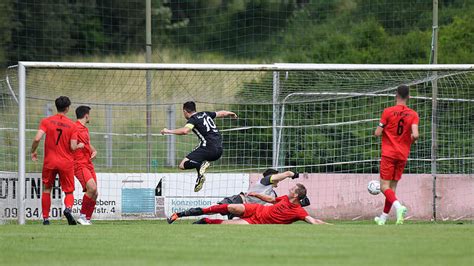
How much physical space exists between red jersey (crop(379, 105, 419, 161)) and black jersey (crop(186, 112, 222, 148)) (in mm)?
3161

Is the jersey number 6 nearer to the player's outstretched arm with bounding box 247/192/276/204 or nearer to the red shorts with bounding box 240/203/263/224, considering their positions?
Result: the red shorts with bounding box 240/203/263/224

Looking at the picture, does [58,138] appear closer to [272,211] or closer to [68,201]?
[68,201]

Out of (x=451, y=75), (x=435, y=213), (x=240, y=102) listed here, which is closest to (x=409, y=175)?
(x=435, y=213)

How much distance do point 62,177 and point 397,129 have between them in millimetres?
5398

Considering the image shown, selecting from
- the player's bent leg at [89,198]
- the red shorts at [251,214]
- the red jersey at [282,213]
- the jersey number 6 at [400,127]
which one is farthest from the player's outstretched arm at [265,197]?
the jersey number 6 at [400,127]

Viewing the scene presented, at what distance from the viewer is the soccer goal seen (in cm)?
1947

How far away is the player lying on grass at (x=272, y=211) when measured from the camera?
51.8 feet

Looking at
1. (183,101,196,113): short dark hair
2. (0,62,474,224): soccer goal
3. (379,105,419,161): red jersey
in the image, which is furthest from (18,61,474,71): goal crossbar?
(379,105,419,161): red jersey

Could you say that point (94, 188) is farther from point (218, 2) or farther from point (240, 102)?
point (218, 2)

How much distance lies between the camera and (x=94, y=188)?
663 inches

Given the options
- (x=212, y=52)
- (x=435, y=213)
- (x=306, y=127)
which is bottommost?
(x=435, y=213)

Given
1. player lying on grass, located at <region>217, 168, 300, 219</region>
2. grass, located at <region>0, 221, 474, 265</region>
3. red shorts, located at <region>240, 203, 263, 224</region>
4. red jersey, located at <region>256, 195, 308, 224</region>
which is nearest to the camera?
grass, located at <region>0, 221, 474, 265</region>

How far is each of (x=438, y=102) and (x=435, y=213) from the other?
255 centimetres

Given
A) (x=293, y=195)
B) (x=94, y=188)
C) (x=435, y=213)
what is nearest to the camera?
(x=293, y=195)
